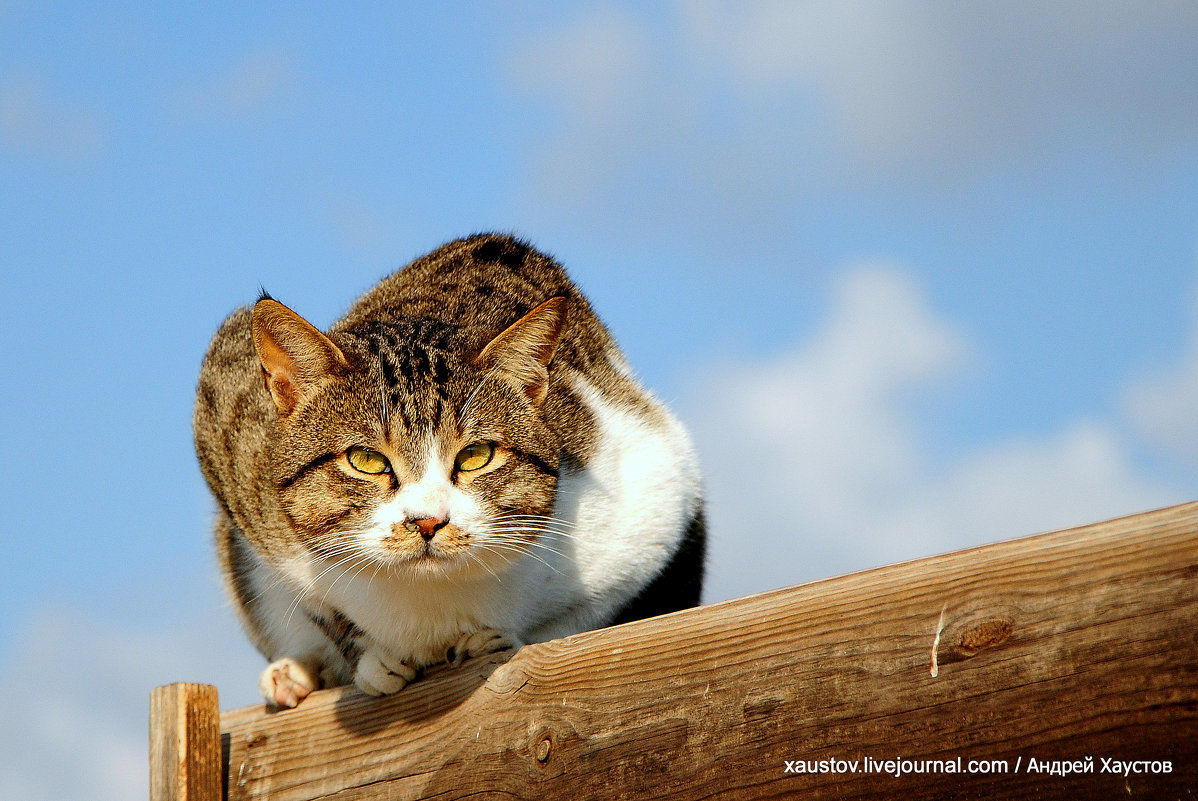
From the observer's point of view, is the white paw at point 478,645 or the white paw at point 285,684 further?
the white paw at point 285,684

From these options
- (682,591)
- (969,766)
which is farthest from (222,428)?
(969,766)

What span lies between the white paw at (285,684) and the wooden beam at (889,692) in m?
0.70

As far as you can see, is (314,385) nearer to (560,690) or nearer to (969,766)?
(560,690)

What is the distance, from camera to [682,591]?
4.49m

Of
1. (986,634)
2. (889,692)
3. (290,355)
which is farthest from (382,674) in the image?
(986,634)

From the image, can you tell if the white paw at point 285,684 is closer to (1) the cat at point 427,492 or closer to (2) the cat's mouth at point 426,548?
(1) the cat at point 427,492

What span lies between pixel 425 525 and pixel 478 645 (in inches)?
15.1

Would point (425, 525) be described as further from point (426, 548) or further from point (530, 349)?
point (530, 349)

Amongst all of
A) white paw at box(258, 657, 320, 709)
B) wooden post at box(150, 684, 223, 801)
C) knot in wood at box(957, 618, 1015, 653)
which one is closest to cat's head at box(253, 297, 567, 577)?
white paw at box(258, 657, 320, 709)

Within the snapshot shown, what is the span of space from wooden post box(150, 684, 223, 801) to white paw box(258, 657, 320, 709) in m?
0.19

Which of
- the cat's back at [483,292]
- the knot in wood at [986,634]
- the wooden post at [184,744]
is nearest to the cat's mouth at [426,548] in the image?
the wooden post at [184,744]

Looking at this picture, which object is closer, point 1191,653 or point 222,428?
point 1191,653

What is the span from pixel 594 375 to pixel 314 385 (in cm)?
122

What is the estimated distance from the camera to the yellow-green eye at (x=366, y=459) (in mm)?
3346
